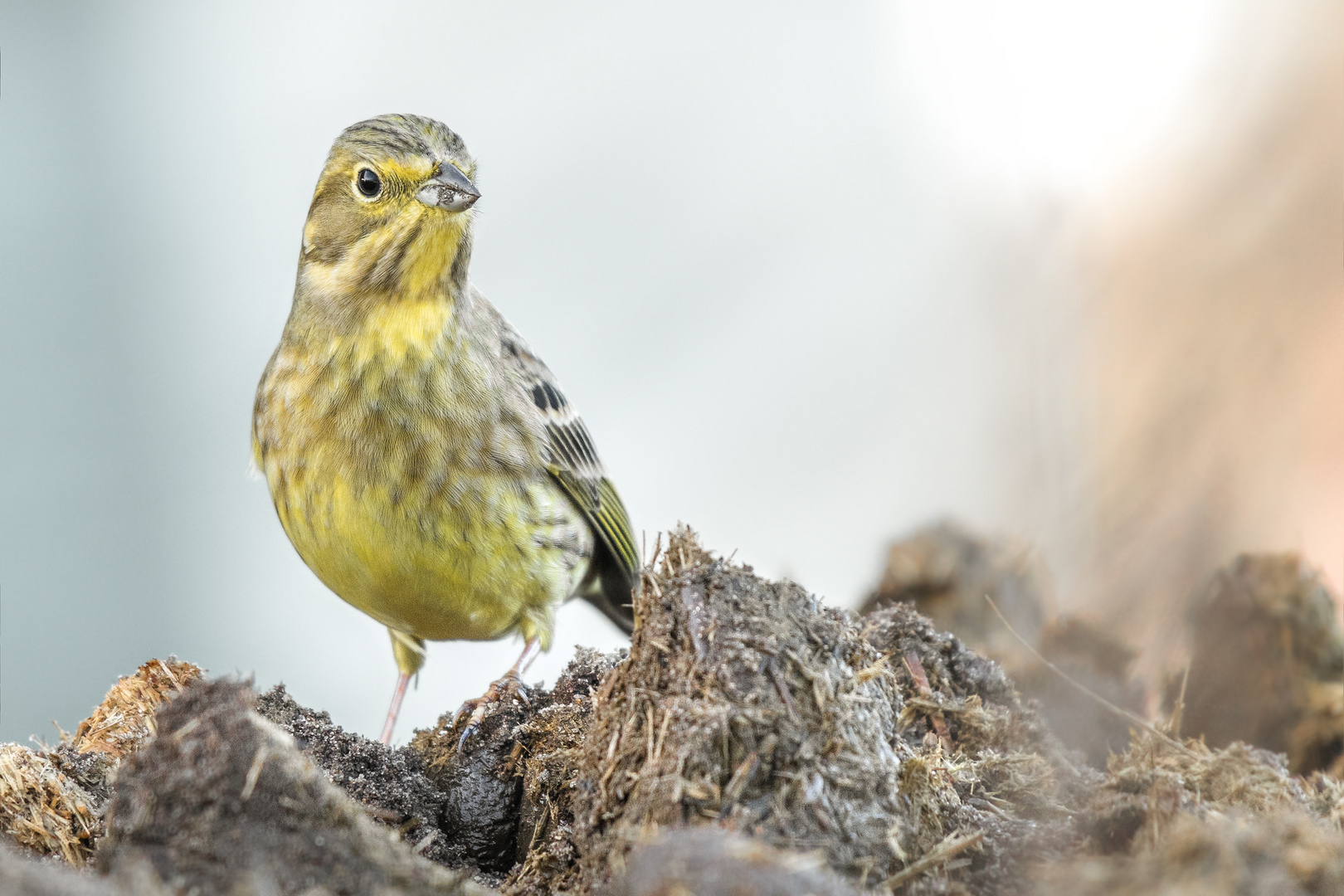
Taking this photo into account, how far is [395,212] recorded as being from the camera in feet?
Result: 10.8

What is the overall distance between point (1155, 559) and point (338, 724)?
216 cm

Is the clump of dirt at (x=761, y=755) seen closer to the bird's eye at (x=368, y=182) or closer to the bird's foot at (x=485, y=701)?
the bird's foot at (x=485, y=701)

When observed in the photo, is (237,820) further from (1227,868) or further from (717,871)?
(1227,868)

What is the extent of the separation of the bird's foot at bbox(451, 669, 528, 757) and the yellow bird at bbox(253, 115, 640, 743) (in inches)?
0.7

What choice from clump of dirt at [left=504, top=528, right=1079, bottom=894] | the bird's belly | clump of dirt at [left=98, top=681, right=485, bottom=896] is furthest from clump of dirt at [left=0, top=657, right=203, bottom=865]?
clump of dirt at [left=504, top=528, right=1079, bottom=894]

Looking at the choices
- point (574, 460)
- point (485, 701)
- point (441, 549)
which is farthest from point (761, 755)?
point (574, 460)

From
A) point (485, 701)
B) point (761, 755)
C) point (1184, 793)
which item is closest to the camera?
point (761, 755)

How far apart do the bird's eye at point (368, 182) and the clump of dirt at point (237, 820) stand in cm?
209

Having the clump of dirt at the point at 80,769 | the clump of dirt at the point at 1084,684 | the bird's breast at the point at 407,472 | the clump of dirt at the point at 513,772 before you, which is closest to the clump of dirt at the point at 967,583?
the clump of dirt at the point at 1084,684

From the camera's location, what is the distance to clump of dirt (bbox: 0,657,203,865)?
2166 millimetres

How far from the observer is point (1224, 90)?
277 cm

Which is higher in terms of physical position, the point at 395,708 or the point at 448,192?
the point at 448,192

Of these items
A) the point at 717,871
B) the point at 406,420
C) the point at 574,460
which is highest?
the point at 574,460

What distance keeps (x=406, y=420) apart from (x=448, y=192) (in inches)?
28.4
